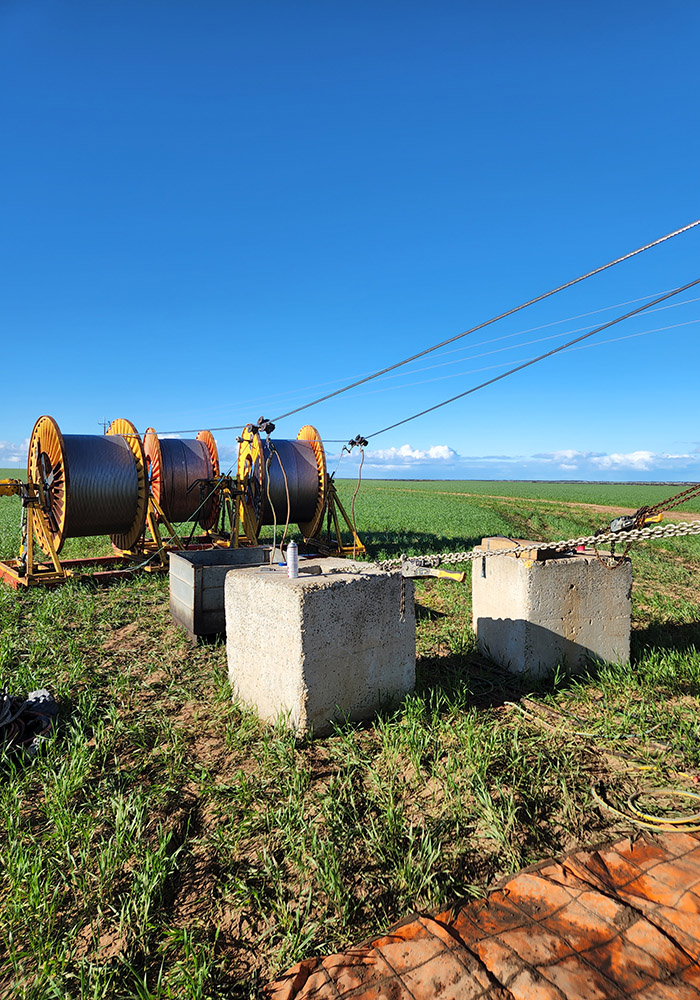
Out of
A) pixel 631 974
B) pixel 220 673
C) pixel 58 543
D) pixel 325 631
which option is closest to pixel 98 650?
pixel 220 673

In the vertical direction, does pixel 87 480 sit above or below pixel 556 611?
above

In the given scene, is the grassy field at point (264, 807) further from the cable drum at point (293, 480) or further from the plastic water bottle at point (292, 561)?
the cable drum at point (293, 480)

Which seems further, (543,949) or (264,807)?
(264,807)

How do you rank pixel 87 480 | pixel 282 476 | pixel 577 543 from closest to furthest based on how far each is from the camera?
pixel 577 543, pixel 87 480, pixel 282 476

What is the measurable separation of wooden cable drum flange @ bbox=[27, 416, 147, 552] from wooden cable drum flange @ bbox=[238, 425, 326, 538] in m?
2.05

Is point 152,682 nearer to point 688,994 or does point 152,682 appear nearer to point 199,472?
point 688,994

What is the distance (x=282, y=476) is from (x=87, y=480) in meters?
3.67

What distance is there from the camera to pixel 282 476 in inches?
427

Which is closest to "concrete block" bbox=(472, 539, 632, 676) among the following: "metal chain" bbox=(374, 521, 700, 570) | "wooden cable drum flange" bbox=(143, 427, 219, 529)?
"metal chain" bbox=(374, 521, 700, 570)

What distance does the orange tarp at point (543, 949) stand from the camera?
2031 mm

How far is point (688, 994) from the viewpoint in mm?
2008

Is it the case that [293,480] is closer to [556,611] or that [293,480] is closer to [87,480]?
[87,480]

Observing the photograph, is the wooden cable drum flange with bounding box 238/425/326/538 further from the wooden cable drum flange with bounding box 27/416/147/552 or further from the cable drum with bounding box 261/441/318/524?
the wooden cable drum flange with bounding box 27/416/147/552

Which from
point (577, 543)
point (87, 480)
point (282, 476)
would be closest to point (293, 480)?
point (282, 476)
